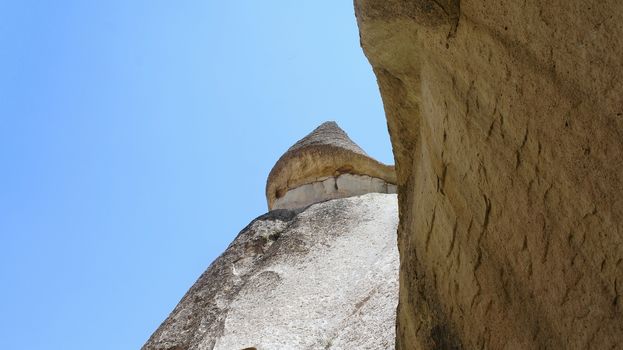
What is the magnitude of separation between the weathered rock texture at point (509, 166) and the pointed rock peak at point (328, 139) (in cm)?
770

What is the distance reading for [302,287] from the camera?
7691mm

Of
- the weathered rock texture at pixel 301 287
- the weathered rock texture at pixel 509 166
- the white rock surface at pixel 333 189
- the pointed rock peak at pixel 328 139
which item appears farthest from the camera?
the pointed rock peak at pixel 328 139

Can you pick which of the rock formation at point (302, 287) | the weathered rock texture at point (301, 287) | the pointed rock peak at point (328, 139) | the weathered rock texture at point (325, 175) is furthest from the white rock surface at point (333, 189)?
the weathered rock texture at point (301, 287)

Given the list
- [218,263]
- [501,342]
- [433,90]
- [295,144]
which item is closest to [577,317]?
[501,342]

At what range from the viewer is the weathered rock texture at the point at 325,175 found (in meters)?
11.4

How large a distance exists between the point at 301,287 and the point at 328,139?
182 inches

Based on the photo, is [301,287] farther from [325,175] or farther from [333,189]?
[325,175]

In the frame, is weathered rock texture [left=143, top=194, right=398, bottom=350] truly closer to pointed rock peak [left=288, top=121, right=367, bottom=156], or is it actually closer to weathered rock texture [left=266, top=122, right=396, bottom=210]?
weathered rock texture [left=266, top=122, right=396, bottom=210]

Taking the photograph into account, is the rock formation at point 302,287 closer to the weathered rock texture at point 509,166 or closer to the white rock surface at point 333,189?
the white rock surface at point 333,189

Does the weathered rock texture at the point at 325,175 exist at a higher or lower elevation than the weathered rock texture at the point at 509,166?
higher

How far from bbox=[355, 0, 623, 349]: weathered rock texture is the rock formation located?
2241mm

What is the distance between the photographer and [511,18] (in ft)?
8.89

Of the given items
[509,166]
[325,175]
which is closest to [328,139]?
[325,175]

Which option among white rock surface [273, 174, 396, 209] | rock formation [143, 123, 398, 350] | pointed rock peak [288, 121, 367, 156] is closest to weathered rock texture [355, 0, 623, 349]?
rock formation [143, 123, 398, 350]
